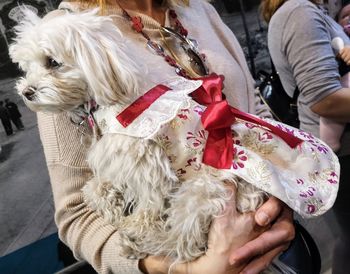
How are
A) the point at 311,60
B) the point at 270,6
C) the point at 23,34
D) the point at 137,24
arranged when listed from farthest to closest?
the point at 270,6 < the point at 311,60 < the point at 137,24 < the point at 23,34

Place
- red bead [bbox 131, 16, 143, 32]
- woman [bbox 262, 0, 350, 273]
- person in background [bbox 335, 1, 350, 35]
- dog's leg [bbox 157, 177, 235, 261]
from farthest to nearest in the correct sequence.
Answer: person in background [bbox 335, 1, 350, 35] → woman [bbox 262, 0, 350, 273] → red bead [bbox 131, 16, 143, 32] → dog's leg [bbox 157, 177, 235, 261]

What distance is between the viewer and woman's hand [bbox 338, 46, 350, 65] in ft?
4.63

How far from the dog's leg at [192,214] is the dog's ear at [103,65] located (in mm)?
217

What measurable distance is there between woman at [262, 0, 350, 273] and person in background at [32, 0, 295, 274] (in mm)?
379

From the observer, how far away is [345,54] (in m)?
1.42

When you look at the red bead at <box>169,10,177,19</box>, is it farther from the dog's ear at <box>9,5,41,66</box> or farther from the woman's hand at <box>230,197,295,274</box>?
the woman's hand at <box>230,197,295,274</box>

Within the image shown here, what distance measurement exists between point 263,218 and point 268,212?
16 millimetres

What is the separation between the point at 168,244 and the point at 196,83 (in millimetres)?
329

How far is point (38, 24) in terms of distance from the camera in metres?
0.87

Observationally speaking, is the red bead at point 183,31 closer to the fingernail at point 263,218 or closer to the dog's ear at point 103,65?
the dog's ear at point 103,65

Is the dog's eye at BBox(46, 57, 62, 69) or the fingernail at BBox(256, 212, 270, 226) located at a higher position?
the dog's eye at BBox(46, 57, 62, 69)

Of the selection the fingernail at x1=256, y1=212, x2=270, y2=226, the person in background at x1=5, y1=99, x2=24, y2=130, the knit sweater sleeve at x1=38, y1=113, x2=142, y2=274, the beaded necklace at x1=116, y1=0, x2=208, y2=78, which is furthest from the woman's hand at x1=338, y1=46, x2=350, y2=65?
the person in background at x1=5, y1=99, x2=24, y2=130

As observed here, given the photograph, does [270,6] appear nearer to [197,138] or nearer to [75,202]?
[197,138]

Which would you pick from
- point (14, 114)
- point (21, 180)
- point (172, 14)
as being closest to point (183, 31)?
point (172, 14)
